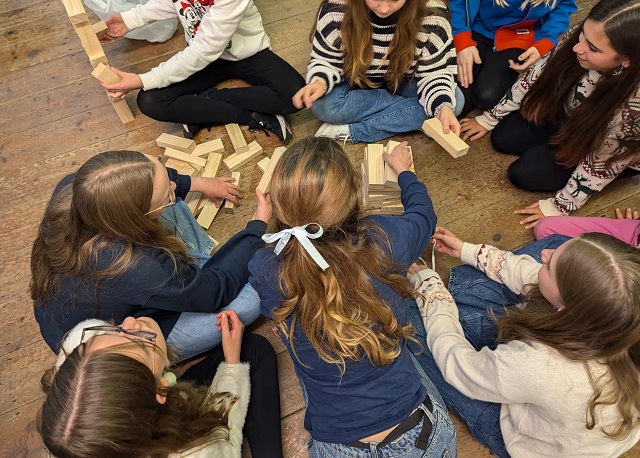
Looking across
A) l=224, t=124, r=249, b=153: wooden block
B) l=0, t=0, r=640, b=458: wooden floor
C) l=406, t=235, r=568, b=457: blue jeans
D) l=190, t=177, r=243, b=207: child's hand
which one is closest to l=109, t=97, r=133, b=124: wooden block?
l=0, t=0, r=640, b=458: wooden floor

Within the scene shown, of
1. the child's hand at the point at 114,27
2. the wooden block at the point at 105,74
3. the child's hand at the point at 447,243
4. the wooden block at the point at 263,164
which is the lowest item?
the child's hand at the point at 447,243

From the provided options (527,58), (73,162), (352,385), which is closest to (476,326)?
A: (352,385)

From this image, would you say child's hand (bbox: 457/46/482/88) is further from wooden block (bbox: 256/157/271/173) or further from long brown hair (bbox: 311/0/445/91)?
wooden block (bbox: 256/157/271/173)

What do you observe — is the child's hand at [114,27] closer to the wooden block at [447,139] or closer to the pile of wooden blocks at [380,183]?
the pile of wooden blocks at [380,183]

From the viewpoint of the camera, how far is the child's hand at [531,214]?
1576mm

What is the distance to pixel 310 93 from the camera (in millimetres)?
1676

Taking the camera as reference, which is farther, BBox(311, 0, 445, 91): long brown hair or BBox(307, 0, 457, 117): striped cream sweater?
BBox(307, 0, 457, 117): striped cream sweater

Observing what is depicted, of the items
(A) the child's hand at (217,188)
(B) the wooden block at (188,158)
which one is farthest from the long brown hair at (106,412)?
(B) the wooden block at (188,158)

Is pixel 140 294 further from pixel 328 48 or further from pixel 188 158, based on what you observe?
pixel 328 48

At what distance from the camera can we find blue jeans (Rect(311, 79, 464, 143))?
174cm

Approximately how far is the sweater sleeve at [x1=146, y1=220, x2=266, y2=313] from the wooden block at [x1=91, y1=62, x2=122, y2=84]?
2.66 ft

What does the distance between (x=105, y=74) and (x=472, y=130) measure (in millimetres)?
1360

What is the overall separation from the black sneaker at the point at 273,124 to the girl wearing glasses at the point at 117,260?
2.27ft

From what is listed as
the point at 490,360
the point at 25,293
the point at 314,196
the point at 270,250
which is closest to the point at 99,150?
the point at 25,293
